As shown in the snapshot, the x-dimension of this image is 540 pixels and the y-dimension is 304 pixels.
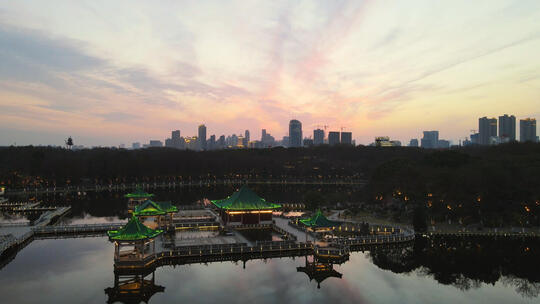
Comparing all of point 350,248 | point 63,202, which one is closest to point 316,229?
point 350,248

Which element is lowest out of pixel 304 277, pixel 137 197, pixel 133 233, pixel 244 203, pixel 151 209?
pixel 304 277

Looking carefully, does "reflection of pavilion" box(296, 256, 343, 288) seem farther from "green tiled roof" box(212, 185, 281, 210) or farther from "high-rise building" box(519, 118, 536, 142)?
"high-rise building" box(519, 118, 536, 142)

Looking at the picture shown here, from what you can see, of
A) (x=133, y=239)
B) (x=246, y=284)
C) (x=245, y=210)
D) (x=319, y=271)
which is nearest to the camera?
(x=246, y=284)

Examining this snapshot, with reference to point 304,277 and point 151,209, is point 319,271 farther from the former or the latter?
point 151,209

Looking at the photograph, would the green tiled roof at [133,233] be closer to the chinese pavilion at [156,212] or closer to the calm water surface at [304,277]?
the calm water surface at [304,277]

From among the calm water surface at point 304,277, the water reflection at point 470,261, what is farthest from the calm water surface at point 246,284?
the water reflection at point 470,261

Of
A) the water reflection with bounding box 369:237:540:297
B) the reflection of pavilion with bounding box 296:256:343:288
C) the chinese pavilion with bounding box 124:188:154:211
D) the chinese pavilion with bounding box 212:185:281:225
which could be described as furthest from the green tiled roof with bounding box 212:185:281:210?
the chinese pavilion with bounding box 124:188:154:211

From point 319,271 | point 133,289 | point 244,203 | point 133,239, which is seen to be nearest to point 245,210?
point 244,203
